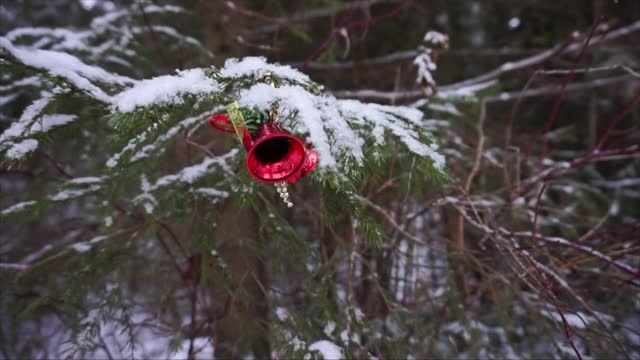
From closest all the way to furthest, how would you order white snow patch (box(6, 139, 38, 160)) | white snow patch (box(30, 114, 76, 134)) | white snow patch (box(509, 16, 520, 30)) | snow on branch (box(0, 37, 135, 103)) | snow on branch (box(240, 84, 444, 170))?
snow on branch (box(240, 84, 444, 170)) < white snow patch (box(6, 139, 38, 160)) < snow on branch (box(0, 37, 135, 103)) < white snow patch (box(30, 114, 76, 134)) < white snow patch (box(509, 16, 520, 30))

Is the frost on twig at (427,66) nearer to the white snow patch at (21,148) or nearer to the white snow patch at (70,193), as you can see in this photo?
the white snow patch at (70,193)

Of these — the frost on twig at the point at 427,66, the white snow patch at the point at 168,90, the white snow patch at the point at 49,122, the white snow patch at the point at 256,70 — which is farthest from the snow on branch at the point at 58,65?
the frost on twig at the point at 427,66

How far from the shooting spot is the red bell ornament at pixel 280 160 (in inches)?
64.8

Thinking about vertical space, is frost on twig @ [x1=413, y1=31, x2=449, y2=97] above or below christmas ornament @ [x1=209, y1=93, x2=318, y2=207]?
above

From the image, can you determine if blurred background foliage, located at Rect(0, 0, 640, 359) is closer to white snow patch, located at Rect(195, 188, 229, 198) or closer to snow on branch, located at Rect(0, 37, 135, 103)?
white snow patch, located at Rect(195, 188, 229, 198)

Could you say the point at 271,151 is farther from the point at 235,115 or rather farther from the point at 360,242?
the point at 360,242

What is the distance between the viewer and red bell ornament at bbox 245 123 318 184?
165cm

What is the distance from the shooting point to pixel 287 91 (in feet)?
5.63

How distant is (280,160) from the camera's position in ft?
5.56

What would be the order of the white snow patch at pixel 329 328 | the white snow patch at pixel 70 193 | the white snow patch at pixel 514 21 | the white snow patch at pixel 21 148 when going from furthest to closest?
the white snow patch at pixel 514 21 → the white snow patch at pixel 329 328 → the white snow patch at pixel 70 193 → the white snow patch at pixel 21 148

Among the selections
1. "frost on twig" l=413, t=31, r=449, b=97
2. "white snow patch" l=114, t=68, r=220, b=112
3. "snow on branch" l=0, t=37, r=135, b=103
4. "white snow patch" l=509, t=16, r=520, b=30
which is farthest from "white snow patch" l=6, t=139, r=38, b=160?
"white snow patch" l=509, t=16, r=520, b=30

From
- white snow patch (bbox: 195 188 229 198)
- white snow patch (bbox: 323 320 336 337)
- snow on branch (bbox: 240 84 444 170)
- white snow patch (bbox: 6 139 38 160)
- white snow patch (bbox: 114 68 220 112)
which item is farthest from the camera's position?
white snow patch (bbox: 323 320 336 337)

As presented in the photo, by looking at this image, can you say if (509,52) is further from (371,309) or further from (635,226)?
(371,309)

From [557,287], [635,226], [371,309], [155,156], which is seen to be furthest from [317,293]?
[635,226]
